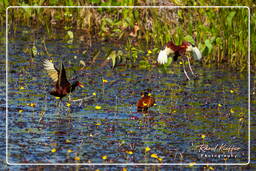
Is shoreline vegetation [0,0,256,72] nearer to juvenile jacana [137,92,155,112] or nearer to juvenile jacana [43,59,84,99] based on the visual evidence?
A: juvenile jacana [137,92,155,112]

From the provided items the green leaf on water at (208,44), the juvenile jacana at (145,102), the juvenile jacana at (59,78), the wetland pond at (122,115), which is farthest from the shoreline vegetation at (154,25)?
the juvenile jacana at (59,78)

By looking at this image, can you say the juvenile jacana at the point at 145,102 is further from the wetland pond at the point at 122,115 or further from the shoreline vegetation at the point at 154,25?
the shoreline vegetation at the point at 154,25

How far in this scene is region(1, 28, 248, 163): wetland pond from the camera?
28.6 ft

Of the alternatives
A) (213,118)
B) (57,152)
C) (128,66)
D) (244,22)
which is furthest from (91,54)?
(57,152)

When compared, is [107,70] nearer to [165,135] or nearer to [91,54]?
[91,54]

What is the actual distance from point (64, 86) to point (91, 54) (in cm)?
386

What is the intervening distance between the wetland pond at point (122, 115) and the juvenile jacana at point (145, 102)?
10 centimetres

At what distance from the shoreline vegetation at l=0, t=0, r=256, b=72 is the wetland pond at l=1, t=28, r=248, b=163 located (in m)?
0.35

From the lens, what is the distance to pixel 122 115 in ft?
32.7

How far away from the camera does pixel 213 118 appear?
10.1 metres

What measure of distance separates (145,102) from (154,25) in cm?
368

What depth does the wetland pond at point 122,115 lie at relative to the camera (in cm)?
870

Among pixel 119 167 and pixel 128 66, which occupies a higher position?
pixel 128 66

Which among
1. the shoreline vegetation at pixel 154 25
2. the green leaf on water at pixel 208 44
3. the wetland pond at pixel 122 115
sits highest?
the shoreline vegetation at pixel 154 25
